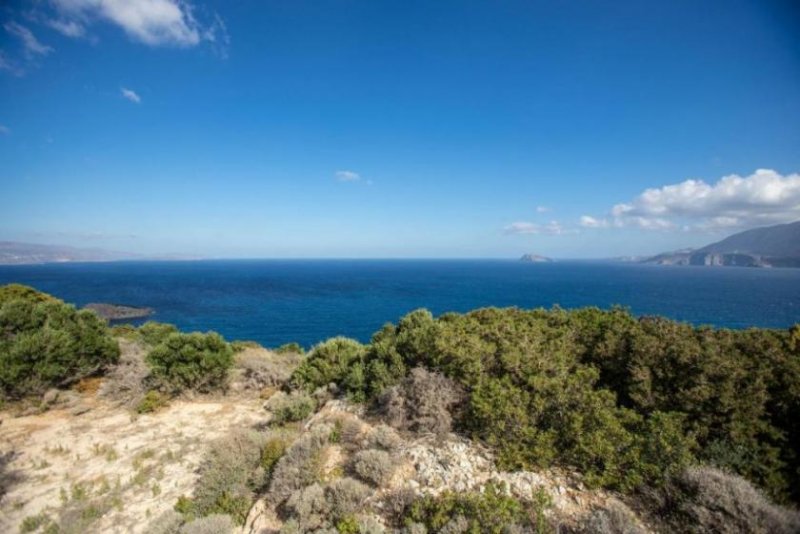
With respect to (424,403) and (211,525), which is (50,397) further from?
(424,403)

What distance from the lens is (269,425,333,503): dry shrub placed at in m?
6.80

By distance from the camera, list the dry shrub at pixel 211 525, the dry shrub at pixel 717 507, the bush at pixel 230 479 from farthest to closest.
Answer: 1. the bush at pixel 230 479
2. the dry shrub at pixel 211 525
3. the dry shrub at pixel 717 507

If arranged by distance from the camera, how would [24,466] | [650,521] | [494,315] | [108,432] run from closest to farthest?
[650,521]
[24,466]
[108,432]
[494,315]

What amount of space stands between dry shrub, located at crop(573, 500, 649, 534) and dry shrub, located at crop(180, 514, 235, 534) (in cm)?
600

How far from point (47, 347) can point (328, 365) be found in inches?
411

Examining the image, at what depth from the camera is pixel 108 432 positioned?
1071 centimetres

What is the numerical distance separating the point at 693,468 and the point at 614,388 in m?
3.46

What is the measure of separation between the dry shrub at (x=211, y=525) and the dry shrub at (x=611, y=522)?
5997 mm

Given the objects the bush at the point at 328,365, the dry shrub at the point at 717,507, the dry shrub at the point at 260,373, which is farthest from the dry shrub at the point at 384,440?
the dry shrub at the point at 260,373

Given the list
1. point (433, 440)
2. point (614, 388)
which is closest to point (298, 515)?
point (433, 440)

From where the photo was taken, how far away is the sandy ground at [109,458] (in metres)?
7.51

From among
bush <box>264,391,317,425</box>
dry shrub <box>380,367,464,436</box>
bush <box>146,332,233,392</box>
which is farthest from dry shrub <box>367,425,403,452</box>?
bush <box>146,332,233,392</box>

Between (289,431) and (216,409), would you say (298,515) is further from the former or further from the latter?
(216,409)

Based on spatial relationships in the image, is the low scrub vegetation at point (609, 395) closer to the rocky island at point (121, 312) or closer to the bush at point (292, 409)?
the bush at point (292, 409)
